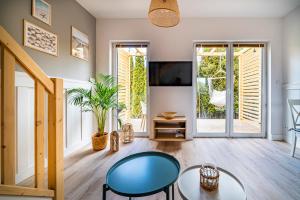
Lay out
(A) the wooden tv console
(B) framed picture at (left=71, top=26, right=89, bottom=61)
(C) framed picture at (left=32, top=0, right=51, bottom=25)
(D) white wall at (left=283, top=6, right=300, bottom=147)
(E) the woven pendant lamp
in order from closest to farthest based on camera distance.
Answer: (E) the woven pendant lamp → (C) framed picture at (left=32, top=0, right=51, bottom=25) → (B) framed picture at (left=71, top=26, right=89, bottom=61) → (D) white wall at (left=283, top=6, right=300, bottom=147) → (A) the wooden tv console

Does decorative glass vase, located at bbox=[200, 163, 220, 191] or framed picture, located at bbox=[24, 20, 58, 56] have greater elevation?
framed picture, located at bbox=[24, 20, 58, 56]

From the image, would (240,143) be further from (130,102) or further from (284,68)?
(130,102)

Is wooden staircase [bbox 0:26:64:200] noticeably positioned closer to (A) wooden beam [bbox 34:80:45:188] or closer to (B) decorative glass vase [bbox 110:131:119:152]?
(A) wooden beam [bbox 34:80:45:188]

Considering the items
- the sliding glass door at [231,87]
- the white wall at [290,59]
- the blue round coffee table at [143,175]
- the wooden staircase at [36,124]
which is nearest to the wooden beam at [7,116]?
the wooden staircase at [36,124]

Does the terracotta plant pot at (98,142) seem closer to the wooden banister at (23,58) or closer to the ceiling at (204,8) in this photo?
the wooden banister at (23,58)

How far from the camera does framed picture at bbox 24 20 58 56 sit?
1.96 metres

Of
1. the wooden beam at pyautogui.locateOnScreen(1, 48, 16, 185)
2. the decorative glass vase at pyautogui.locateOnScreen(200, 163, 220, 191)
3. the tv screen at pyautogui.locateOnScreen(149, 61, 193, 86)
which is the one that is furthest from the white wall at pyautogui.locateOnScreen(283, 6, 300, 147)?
the wooden beam at pyautogui.locateOnScreen(1, 48, 16, 185)

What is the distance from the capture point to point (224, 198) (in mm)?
1066

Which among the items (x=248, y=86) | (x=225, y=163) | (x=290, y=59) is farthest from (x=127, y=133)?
(x=290, y=59)

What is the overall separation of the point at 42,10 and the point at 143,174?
237 cm

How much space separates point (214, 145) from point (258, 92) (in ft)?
5.36

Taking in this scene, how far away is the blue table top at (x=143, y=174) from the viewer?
106 cm

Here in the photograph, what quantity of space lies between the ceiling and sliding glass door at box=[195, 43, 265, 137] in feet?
2.10

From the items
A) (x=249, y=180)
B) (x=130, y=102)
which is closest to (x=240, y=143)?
(x=249, y=180)
